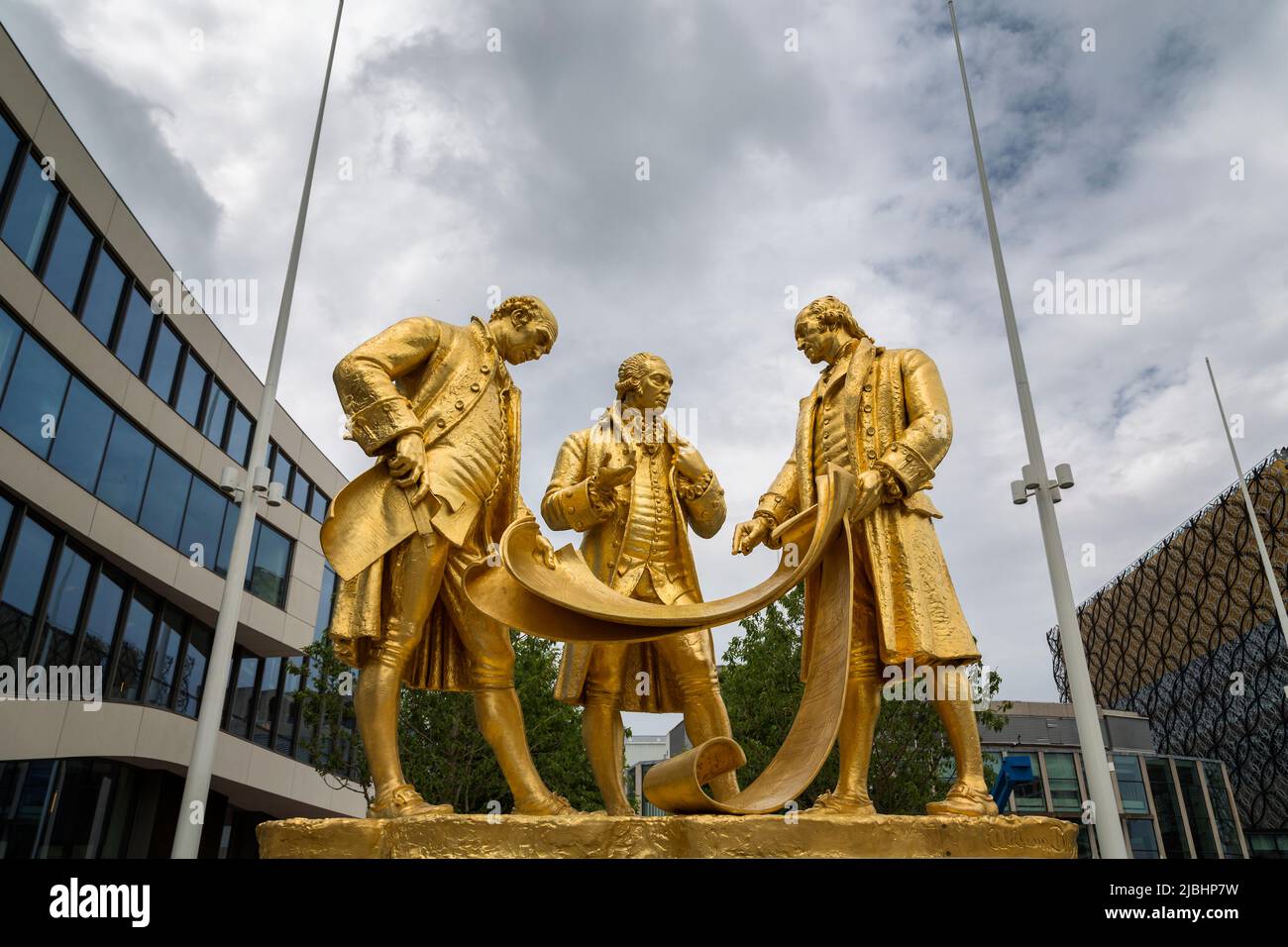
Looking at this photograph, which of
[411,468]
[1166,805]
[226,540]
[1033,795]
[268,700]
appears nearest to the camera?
[411,468]

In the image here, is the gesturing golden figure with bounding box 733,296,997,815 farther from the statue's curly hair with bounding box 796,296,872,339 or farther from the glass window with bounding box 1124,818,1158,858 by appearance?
the glass window with bounding box 1124,818,1158,858

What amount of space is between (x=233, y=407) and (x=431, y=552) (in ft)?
69.0

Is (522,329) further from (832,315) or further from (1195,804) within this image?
(1195,804)

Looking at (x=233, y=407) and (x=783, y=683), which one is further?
(x=233, y=407)

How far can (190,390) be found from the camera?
21.2 meters

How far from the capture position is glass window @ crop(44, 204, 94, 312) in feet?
51.0

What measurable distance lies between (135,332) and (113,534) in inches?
172

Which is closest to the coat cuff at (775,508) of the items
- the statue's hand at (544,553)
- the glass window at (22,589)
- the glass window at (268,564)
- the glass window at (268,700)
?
the statue's hand at (544,553)

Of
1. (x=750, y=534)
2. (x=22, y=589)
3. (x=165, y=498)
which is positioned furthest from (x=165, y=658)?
(x=750, y=534)

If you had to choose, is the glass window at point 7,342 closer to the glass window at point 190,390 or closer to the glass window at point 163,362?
the glass window at point 163,362

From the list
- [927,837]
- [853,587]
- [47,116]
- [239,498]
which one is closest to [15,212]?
[47,116]

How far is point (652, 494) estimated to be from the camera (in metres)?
5.53

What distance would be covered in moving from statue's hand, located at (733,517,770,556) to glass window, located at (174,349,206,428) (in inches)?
744
